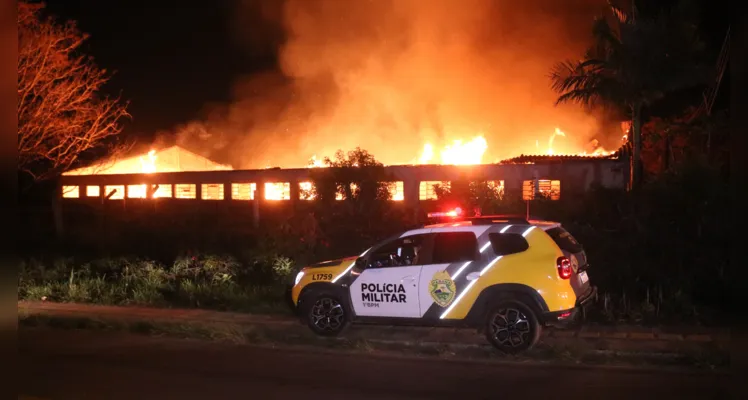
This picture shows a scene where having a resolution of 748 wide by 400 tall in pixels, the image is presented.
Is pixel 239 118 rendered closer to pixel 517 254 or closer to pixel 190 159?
pixel 190 159

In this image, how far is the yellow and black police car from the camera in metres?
7.59

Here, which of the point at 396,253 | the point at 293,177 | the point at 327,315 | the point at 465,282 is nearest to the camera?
the point at 465,282

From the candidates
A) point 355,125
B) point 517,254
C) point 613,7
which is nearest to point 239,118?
point 355,125

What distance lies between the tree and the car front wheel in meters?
9.48

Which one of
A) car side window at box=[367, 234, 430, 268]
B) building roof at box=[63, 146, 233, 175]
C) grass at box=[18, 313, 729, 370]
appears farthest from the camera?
building roof at box=[63, 146, 233, 175]

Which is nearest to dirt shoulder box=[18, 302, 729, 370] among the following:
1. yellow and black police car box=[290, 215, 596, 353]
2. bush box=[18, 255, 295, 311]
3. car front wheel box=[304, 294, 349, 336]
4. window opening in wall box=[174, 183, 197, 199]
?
car front wheel box=[304, 294, 349, 336]

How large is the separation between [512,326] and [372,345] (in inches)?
73.8

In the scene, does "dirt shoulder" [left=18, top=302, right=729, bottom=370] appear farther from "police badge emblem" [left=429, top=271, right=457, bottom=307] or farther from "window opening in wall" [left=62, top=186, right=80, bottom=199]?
"window opening in wall" [left=62, top=186, right=80, bottom=199]

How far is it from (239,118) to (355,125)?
9.23 m

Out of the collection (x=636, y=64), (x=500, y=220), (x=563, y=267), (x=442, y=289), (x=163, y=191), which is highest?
(x=636, y=64)

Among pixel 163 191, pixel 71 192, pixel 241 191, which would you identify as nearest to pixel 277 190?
pixel 241 191

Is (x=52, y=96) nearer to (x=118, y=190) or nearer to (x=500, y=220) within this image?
(x=500, y=220)

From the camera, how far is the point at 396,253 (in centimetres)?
869

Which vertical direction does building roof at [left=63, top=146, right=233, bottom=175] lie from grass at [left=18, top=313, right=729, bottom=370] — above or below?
above
